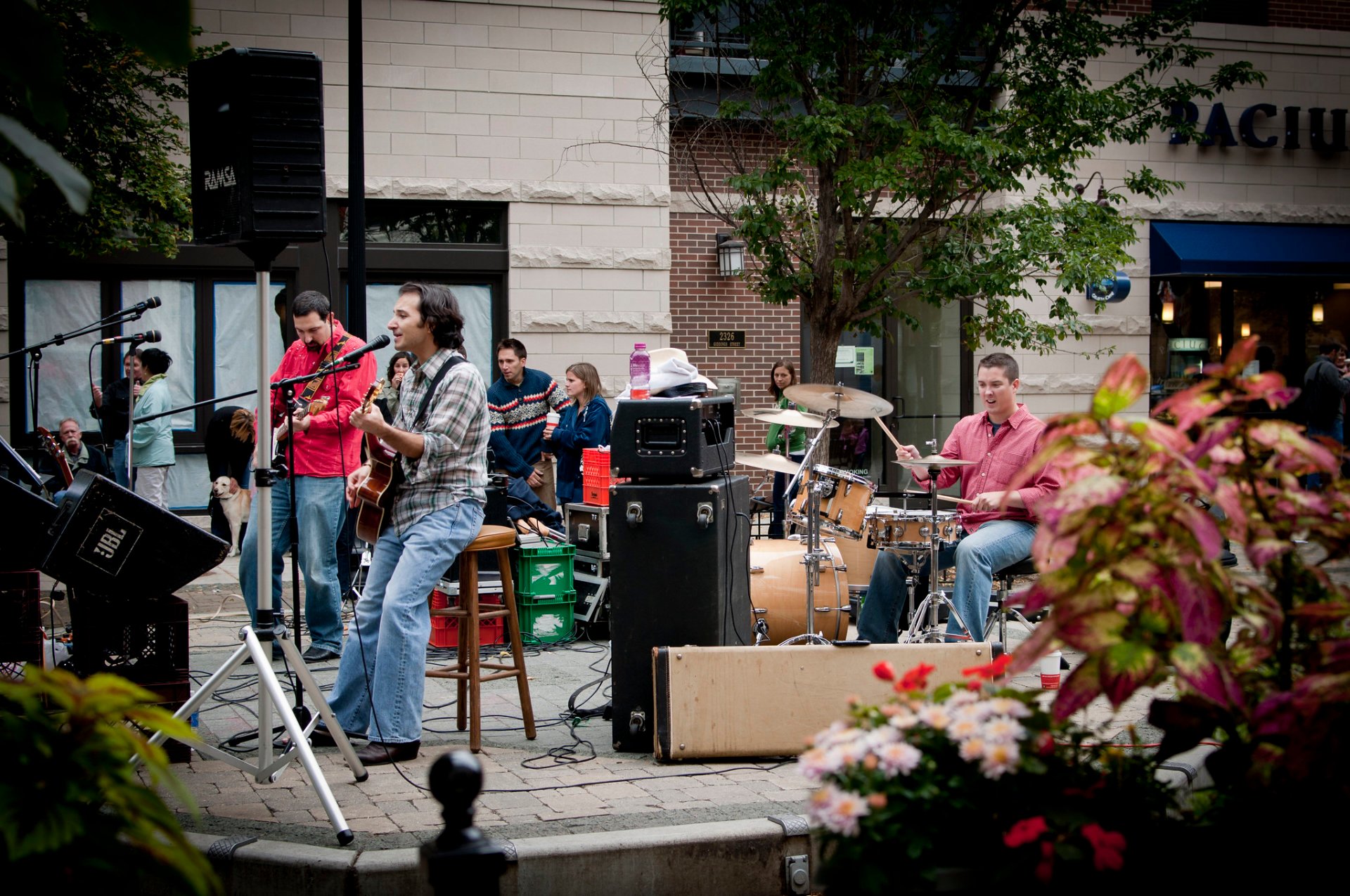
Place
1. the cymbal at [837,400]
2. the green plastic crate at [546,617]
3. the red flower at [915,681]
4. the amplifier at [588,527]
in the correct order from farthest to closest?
the amplifier at [588,527] → the green plastic crate at [546,617] → the cymbal at [837,400] → the red flower at [915,681]

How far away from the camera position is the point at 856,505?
8.16 metres

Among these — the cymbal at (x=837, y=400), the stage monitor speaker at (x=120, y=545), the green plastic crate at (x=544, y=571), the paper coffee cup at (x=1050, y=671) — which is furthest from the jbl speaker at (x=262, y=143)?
the paper coffee cup at (x=1050, y=671)

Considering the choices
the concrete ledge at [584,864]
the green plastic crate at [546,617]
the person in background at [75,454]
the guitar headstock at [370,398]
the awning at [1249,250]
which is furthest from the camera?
the awning at [1249,250]

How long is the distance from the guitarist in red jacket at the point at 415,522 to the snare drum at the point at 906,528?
9.07 feet

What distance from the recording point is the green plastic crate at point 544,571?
8531 millimetres

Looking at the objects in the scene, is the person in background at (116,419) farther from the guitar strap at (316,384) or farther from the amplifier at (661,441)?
the amplifier at (661,441)

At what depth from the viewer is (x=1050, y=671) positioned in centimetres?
714

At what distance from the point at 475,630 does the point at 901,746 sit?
3724 millimetres

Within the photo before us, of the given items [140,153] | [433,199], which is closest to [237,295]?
[433,199]

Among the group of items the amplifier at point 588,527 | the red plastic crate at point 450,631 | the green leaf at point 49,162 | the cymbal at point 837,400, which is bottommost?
the red plastic crate at point 450,631

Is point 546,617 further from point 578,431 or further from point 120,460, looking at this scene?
point 120,460

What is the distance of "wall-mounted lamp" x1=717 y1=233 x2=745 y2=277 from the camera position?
15086 millimetres

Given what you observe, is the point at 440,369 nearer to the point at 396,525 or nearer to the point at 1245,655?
the point at 396,525

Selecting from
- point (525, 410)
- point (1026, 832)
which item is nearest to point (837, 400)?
point (525, 410)
